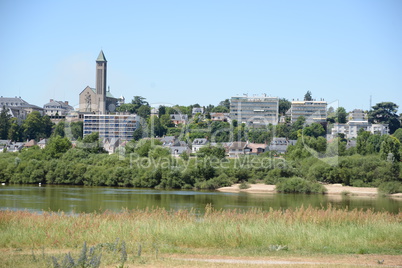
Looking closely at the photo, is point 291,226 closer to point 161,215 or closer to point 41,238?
point 161,215

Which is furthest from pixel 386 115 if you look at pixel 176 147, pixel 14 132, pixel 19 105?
pixel 19 105

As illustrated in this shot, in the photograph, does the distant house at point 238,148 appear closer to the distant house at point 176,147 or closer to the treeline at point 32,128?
the distant house at point 176,147

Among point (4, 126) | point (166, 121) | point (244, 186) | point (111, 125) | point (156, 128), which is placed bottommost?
point (244, 186)

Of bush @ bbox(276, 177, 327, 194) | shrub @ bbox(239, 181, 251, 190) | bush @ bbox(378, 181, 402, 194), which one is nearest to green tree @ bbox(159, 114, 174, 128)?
shrub @ bbox(239, 181, 251, 190)

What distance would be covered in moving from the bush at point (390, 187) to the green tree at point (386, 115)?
8161 cm

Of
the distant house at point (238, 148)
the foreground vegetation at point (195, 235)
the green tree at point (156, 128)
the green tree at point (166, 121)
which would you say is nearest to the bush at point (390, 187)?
the foreground vegetation at point (195, 235)

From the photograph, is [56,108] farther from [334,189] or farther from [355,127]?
[334,189]

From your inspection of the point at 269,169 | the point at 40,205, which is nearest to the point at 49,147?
the point at 269,169

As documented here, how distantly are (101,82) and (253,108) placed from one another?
145ft

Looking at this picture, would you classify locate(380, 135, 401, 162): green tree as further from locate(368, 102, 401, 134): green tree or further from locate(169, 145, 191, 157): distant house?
locate(368, 102, 401, 134): green tree

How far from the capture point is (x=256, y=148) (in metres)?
101

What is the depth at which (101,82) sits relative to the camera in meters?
162

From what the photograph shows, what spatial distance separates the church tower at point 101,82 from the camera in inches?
6378

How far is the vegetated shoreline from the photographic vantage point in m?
55.6
